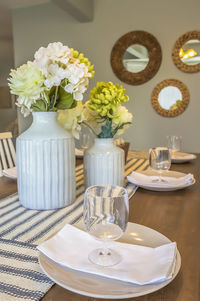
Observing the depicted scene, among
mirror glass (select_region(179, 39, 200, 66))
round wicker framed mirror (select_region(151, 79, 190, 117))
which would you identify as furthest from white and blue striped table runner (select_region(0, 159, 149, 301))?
mirror glass (select_region(179, 39, 200, 66))

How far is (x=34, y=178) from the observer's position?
0.81 m

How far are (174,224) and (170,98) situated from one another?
8.57 ft

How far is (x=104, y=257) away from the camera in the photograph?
20.8 inches

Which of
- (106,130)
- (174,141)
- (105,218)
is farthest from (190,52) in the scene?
(105,218)

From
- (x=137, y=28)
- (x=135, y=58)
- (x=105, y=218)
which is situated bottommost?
(x=105, y=218)

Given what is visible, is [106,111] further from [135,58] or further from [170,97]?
[135,58]

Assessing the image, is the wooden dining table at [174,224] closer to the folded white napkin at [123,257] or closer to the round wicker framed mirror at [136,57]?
the folded white napkin at [123,257]

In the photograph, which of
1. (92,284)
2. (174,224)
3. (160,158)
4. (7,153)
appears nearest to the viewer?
(92,284)

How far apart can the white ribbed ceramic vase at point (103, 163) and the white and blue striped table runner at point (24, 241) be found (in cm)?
9

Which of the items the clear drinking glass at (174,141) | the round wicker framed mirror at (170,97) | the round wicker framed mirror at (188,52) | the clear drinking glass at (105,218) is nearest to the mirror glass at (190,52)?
the round wicker framed mirror at (188,52)

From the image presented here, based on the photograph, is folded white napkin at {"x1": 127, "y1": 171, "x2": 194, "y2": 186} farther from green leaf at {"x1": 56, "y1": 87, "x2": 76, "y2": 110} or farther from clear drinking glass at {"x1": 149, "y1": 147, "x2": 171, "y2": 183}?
green leaf at {"x1": 56, "y1": 87, "x2": 76, "y2": 110}

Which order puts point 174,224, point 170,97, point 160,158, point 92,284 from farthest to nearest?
1. point 170,97
2. point 160,158
3. point 174,224
4. point 92,284

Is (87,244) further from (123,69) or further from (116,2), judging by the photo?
(116,2)

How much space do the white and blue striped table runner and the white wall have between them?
233 cm
